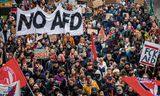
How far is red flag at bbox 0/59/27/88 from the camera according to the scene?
1714cm

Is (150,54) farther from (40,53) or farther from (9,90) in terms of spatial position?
(9,90)

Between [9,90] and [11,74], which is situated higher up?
[11,74]

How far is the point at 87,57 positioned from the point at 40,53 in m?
1.48

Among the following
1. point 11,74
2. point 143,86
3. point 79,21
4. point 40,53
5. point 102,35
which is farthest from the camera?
point 102,35

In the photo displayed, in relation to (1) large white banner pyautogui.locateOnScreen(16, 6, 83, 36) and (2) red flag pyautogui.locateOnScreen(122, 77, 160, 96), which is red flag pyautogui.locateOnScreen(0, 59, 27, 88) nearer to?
(2) red flag pyautogui.locateOnScreen(122, 77, 160, 96)

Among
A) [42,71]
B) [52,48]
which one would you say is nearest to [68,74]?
[42,71]

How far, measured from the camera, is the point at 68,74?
67.8 ft

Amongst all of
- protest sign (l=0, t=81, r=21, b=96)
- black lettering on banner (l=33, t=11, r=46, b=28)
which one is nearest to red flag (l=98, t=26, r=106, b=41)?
black lettering on banner (l=33, t=11, r=46, b=28)

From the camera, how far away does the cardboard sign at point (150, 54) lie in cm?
2078

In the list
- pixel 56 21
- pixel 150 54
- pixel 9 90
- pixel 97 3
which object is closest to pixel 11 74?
pixel 9 90

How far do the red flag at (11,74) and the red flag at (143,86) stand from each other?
2671 mm

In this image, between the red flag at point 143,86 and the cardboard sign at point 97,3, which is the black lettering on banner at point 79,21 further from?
the cardboard sign at point 97,3

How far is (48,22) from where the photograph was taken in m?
21.5

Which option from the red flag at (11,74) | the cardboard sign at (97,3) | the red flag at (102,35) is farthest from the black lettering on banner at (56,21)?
the cardboard sign at (97,3)
